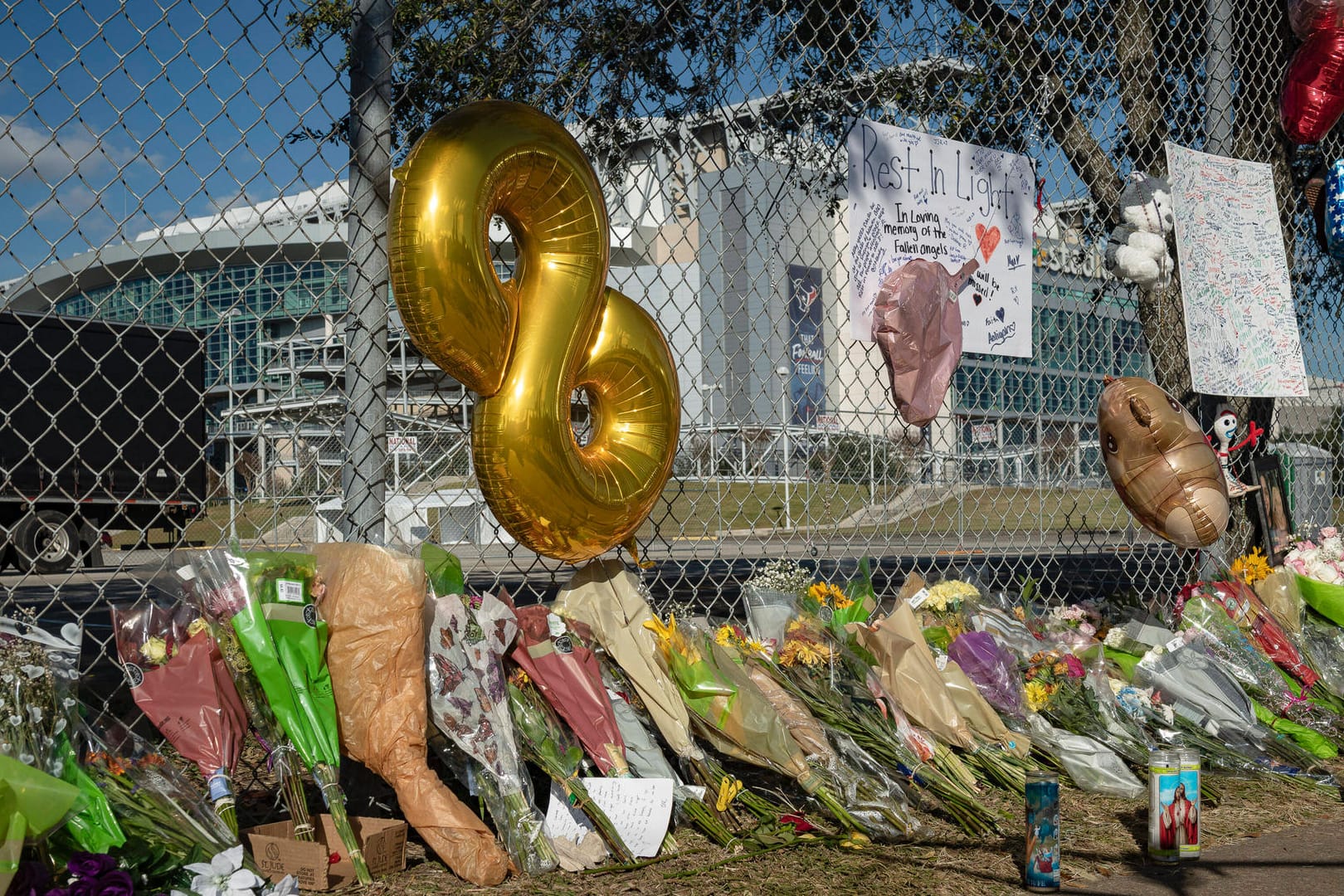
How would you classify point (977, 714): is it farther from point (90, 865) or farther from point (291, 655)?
point (90, 865)

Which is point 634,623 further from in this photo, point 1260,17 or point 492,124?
point 1260,17

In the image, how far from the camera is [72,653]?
2367 millimetres

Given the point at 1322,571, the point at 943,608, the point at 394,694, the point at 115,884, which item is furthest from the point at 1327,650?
the point at 115,884

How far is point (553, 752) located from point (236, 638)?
80cm

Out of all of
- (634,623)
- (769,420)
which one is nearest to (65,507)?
(769,420)

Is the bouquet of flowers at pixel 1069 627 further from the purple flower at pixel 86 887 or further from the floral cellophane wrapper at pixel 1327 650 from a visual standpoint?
the purple flower at pixel 86 887

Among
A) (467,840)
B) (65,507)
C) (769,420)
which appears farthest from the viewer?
(65,507)

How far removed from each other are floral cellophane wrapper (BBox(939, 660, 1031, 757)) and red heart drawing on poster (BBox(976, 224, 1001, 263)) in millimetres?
1613

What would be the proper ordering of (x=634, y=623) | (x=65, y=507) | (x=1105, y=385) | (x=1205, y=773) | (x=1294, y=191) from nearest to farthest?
(x=634, y=623) < (x=1205, y=773) < (x=1105, y=385) < (x=1294, y=191) < (x=65, y=507)

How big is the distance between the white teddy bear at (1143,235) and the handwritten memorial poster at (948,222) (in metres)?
0.52

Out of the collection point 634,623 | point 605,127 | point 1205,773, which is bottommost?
point 1205,773

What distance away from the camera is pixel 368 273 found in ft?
9.92

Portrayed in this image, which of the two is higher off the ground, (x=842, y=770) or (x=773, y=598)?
(x=773, y=598)

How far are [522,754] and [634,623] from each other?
464 mm
